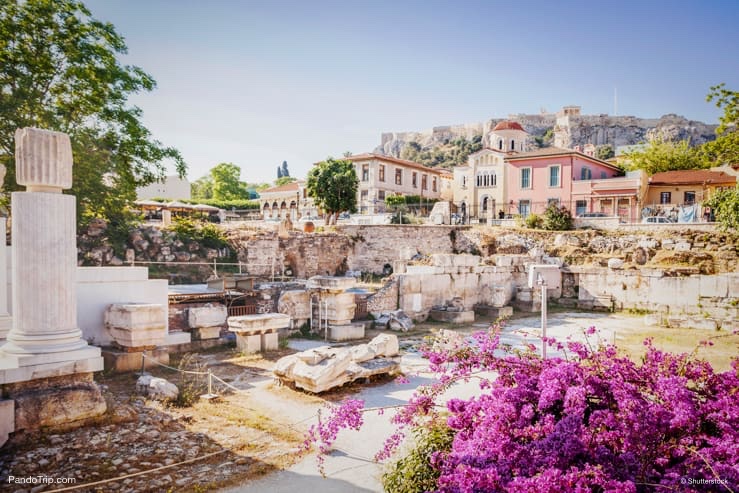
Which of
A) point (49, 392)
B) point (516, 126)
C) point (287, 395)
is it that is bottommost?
point (287, 395)

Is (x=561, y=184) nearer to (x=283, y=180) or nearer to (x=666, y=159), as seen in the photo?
(x=666, y=159)

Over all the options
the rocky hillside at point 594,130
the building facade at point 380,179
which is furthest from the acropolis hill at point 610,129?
the building facade at point 380,179

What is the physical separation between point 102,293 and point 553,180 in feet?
106

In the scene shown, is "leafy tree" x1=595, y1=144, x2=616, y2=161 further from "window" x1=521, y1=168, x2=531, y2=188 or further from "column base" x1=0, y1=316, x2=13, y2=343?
"column base" x1=0, y1=316, x2=13, y2=343

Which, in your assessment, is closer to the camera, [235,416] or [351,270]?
[235,416]

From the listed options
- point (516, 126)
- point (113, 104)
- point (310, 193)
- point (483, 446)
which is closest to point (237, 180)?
point (310, 193)

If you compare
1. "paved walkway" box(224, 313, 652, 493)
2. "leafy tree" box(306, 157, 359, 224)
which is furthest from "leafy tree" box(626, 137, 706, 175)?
"paved walkway" box(224, 313, 652, 493)

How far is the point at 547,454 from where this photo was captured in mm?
3371

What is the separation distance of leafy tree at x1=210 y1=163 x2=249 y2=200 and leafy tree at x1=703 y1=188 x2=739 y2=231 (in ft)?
174

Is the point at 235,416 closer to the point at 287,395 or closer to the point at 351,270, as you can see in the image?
the point at 287,395

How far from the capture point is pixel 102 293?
332 inches

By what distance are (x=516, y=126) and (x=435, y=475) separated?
55.1 m

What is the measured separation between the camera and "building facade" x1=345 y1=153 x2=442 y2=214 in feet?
141

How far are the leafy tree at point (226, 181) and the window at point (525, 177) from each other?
4007 cm
